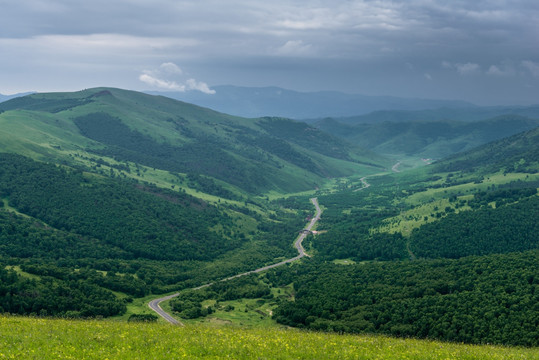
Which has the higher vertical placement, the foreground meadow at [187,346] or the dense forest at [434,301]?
the foreground meadow at [187,346]

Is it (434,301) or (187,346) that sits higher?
(187,346)

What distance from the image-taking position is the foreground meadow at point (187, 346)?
4491 centimetres

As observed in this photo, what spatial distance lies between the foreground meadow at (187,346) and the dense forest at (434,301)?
36.6 metres

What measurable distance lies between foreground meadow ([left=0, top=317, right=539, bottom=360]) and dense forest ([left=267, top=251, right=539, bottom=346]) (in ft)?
120

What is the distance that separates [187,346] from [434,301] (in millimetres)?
80327

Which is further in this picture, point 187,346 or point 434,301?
point 434,301

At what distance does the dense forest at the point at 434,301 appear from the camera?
3457 inches

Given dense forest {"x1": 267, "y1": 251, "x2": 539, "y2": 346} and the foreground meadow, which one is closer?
the foreground meadow

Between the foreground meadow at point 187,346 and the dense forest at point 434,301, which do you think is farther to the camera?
the dense forest at point 434,301

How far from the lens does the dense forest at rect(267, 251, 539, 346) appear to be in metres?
87.8

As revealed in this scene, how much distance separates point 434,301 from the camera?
107312 mm

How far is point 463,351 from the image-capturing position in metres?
50.6

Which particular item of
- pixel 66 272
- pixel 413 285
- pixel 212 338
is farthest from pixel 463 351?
pixel 66 272

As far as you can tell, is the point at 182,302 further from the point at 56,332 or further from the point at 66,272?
the point at 56,332
